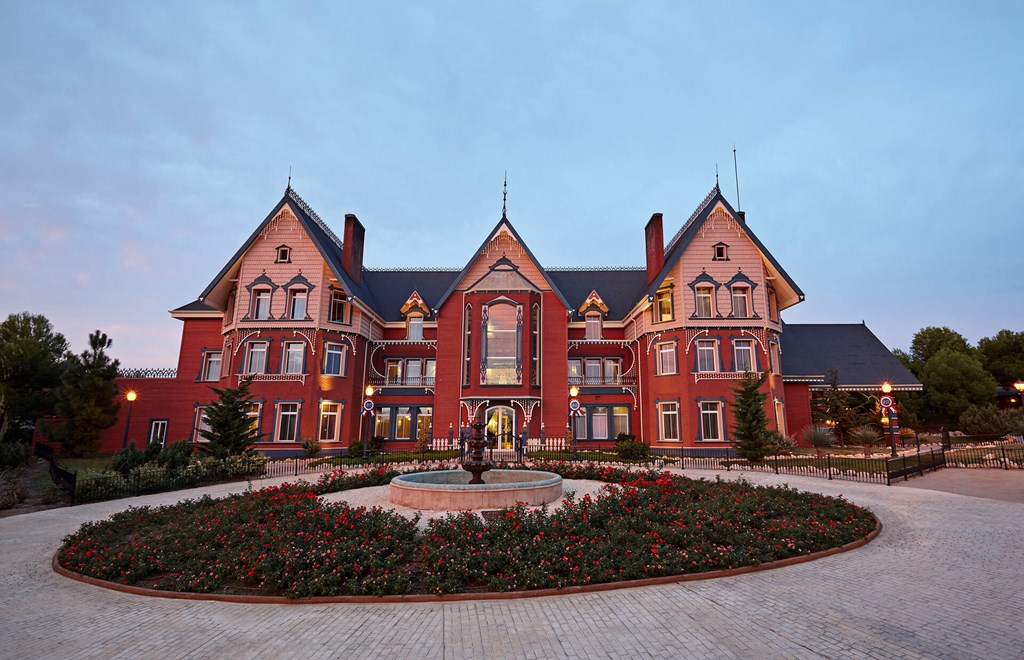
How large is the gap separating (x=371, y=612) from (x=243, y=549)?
12.3ft

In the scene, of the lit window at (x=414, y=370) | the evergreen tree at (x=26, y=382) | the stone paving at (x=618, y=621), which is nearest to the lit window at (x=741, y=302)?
the lit window at (x=414, y=370)

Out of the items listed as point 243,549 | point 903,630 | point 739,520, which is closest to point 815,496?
point 739,520

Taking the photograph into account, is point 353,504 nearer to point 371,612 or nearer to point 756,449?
point 371,612

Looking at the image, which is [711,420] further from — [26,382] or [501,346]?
[26,382]

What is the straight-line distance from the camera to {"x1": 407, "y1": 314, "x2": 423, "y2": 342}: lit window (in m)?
35.6

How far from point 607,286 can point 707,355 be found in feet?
40.3

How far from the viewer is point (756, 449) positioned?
74.0ft

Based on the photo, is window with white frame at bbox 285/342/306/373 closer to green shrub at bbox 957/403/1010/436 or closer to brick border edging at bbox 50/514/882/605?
brick border edging at bbox 50/514/882/605

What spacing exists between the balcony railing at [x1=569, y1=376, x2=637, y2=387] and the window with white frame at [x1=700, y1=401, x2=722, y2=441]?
559cm

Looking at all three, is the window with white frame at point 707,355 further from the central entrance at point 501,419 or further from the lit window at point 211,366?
the lit window at point 211,366

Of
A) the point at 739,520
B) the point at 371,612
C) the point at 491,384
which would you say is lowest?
the point at 371,612

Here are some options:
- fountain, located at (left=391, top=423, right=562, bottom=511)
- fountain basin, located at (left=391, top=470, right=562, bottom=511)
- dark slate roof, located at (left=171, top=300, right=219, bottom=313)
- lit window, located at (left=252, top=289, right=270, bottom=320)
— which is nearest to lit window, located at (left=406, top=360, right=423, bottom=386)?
lit window, located at (left=252, top=289, right=270, bottom=320)

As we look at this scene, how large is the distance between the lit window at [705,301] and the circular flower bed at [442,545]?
19.3 meters

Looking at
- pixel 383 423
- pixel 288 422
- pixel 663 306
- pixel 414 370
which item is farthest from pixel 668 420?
pixel 288 422
